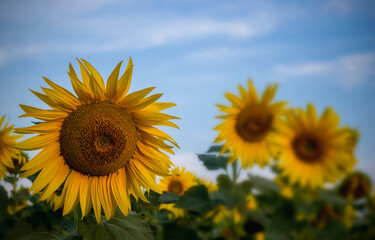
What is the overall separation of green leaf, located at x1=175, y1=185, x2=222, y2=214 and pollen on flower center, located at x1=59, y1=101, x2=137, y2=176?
64 centimetres

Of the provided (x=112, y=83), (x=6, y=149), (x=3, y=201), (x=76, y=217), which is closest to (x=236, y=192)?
(x=112, y=83)

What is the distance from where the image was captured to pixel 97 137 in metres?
2.39

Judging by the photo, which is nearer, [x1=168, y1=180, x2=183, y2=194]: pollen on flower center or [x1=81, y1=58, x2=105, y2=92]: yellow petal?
[x1=81, y1=58, x2=105, y2=92]: yellow petal

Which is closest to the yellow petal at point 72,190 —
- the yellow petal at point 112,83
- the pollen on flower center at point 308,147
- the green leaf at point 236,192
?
the yellow petal at point 112,83

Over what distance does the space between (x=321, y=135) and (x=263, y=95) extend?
4.76 feet

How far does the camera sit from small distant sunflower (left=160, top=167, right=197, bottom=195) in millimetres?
4444

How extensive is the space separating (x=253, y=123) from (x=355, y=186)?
5.56 feet

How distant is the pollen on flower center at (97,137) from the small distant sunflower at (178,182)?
2.00 metres

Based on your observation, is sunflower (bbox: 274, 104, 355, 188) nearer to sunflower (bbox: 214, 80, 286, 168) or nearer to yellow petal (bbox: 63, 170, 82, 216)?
sunflower (bbox: 214, 80, 286, 168)

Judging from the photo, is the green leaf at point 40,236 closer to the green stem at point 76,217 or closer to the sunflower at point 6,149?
the green stem at point 76,217

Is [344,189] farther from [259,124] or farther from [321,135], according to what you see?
[259,124]

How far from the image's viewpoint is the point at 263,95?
2.73 metres

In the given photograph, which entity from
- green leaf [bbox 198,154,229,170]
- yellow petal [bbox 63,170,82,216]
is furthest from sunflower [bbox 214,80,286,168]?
yellow petal [bbox 63,170,82,216]

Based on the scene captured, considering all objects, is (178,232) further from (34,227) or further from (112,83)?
(112,83)
